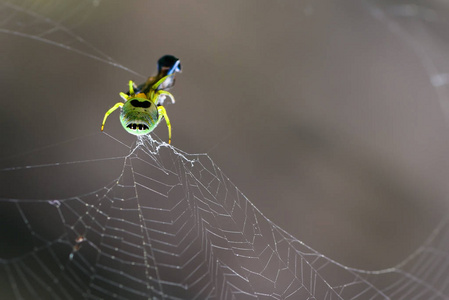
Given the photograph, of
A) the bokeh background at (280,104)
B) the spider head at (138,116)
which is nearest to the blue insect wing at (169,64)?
the spider head at (138,116)

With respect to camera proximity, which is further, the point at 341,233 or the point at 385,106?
the point at 385,106

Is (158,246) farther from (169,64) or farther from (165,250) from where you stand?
(169,64)

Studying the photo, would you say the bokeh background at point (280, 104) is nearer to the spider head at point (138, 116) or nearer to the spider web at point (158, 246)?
the spider web at point (158, 246)

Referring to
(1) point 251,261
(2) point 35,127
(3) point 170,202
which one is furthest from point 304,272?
(2) point 35,127

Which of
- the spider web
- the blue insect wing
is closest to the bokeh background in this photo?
the spider web

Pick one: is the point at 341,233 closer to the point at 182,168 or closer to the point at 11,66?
the point at 182,168

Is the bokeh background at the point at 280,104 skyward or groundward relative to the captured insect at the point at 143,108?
skyward
